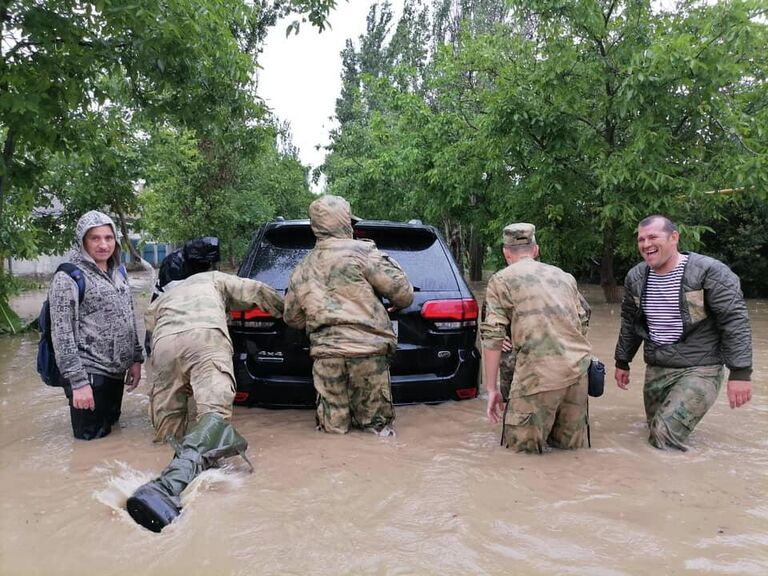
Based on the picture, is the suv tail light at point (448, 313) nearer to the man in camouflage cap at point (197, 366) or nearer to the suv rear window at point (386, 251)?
the suv rear window at point (386, 251)

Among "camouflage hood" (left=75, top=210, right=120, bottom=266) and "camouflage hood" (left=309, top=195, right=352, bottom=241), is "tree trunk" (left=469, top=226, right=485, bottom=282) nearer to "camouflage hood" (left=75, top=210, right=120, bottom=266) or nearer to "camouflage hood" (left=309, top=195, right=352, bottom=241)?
"camouflage hood" (left=309, top=195, right=352, bottom=241)

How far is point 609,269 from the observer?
13.0 metres

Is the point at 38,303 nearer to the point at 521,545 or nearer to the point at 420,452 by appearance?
the point at 420,452

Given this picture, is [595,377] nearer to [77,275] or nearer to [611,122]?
[77,275]

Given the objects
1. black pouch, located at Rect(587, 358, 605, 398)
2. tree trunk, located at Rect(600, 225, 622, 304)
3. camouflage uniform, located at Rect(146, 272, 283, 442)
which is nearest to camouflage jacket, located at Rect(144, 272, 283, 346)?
camouflage uniform, located at Rect(146, 272, 283, 442)

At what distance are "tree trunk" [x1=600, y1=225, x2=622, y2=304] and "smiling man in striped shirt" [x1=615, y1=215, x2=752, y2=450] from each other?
816 cm

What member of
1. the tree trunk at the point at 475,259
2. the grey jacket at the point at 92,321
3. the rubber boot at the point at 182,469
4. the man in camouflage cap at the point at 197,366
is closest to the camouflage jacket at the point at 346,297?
the man in camouflage cap at the point at 197,366

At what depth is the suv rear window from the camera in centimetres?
459

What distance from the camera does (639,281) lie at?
4219mm

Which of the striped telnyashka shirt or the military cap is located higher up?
the military cap

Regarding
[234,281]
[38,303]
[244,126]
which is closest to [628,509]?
[234,281]

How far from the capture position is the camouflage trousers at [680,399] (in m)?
3.93

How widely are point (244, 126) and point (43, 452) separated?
584 centimetres

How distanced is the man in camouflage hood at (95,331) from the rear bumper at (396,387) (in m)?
0.76
